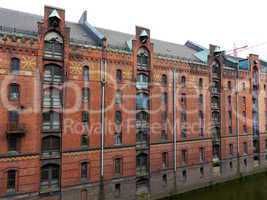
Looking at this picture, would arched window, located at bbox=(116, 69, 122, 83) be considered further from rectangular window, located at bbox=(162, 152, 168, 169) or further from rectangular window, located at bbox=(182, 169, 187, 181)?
rectangular window, located at bbox=(182, 169, 187, 181)

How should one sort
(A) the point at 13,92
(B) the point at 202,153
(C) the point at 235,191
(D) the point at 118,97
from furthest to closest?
(B) the point at 202,153 → (C) the point at 235,191 → (D) the point at 118,97 → (A) the point at 13,92

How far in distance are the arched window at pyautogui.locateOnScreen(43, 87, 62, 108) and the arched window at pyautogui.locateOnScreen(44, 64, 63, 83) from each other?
87 centimetres

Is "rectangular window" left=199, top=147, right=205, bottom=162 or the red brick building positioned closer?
the red brick building

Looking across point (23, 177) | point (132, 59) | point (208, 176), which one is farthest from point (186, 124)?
point (23, 177)

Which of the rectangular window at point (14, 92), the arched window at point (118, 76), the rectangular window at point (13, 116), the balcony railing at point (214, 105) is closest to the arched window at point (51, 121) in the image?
the rectangular window at point (13, 116)

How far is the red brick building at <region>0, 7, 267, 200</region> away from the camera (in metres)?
25.6

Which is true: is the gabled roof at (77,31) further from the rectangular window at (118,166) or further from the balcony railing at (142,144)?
the rectangular window at (118,166)

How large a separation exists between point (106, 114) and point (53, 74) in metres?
6.94

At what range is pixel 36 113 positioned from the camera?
2628 cm

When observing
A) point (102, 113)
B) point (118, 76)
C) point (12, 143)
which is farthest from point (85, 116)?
point (12, 143)

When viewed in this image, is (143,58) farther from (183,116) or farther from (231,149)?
(231,149)

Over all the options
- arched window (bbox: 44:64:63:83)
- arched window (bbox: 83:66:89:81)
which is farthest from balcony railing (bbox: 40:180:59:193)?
arched window (bbox: 83:66:89:81)

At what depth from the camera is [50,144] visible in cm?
2717

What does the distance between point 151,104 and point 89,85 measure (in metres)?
8.34
